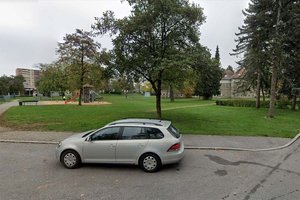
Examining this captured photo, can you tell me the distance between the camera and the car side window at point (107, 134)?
759 cm

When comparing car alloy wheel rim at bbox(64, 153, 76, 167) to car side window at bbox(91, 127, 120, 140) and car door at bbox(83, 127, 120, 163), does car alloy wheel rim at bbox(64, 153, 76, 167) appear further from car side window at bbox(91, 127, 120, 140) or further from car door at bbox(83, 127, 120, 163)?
car side window at bbox(91, 127, 120, 140)

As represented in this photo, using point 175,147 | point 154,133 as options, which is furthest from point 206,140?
point 154,133

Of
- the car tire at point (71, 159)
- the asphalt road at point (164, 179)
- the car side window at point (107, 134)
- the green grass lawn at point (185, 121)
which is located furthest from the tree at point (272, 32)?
the car tire at point (71, 159)

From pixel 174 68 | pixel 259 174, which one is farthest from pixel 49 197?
pixel 174 68

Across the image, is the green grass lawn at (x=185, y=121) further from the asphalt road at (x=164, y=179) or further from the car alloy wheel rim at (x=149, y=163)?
the car alloy wheel rim at (x=149, y=163)

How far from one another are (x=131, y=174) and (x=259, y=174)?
11.5 feet

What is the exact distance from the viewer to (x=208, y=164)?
805 centimetres

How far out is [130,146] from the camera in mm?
7367

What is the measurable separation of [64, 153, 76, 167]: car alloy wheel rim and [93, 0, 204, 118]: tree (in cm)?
833

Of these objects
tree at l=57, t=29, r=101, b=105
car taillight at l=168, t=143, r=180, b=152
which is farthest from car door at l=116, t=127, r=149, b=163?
tree at l=57, t=29, r=101, b=105

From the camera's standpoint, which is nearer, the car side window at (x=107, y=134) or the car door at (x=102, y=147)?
the car door at (x=102, y=147)

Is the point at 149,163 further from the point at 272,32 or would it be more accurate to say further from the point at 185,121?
Answer: the point at 272,32

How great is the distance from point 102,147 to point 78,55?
28236 millimetres

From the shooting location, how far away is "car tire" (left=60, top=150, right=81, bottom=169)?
756cm
